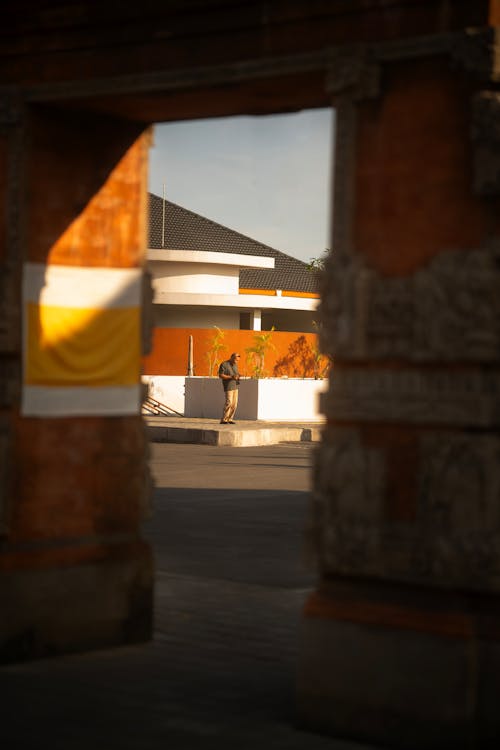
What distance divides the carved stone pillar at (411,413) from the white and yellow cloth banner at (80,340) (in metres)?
1.96

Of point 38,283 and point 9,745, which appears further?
point 38,283

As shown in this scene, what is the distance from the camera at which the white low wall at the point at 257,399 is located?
1455 inches

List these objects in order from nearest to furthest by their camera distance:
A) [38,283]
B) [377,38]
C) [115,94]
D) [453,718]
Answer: [453,718]
[377,38]
[115,94]
[38,283]

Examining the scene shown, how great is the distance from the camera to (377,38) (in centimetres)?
634

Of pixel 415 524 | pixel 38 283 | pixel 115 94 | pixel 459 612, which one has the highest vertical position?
pixel 115 94

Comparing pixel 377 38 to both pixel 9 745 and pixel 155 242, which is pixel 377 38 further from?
pixel 155 242

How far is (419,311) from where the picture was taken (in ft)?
20.2

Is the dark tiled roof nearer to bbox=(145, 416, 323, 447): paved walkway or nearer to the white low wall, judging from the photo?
the white low wall

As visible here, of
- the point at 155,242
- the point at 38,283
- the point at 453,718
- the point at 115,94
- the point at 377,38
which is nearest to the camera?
the point at 453,718

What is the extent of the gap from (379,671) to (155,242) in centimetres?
5129

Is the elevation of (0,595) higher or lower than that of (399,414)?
lower

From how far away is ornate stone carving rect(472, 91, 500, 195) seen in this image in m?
5.91

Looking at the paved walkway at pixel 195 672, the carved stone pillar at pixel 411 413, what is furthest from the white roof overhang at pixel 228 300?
the carved stone pillar at pixel 411 413

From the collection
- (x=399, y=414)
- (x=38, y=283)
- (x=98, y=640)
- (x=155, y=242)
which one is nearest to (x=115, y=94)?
(x=38, y=283)
